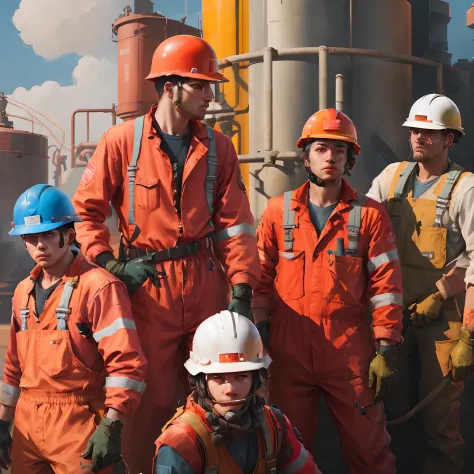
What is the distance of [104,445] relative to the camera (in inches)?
108

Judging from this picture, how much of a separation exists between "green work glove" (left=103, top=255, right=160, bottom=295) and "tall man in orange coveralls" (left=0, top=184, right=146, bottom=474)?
0.30 meters

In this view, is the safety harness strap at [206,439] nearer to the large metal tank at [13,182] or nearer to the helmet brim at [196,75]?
the helmet brim at [196,75]

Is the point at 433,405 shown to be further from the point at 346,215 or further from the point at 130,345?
the point at 130,345

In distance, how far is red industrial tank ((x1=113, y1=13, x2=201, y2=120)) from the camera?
15.4 meters

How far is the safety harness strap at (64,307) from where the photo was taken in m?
2.94

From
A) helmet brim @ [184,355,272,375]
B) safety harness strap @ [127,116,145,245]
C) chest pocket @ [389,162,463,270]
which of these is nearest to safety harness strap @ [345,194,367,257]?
chest pocket @ [389,162,463,270]

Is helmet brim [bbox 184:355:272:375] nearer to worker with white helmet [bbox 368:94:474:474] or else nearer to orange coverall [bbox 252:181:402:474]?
orange coverall [bbox 252:181:402:474]

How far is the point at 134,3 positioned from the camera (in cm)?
1922

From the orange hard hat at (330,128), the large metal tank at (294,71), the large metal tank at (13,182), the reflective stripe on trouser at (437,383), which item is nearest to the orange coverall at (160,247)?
the orange hard hat at (330,128)

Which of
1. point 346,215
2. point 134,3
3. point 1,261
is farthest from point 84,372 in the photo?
point 134,3

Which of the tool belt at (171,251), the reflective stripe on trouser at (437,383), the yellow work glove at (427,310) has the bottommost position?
the reflective stripe on trouser at (437,383)

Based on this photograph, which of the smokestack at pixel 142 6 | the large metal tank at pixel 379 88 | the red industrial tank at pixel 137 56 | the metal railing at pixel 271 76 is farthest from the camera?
the smokestack at pixel 142 6

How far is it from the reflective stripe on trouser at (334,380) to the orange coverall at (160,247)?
45 cm

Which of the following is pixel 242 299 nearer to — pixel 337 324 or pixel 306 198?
pixel 337 324
